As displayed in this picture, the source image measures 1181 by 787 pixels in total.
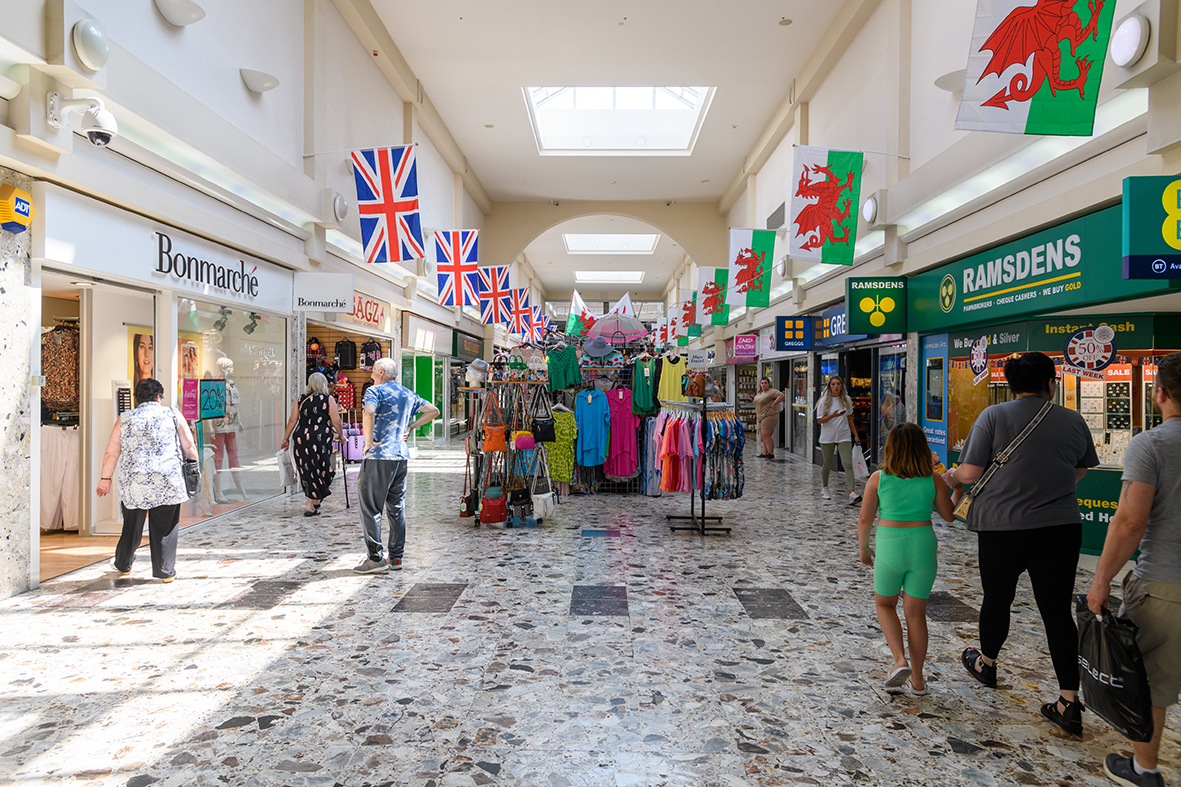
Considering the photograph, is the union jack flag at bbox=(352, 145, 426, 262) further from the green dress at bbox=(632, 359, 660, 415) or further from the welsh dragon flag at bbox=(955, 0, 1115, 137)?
the welsh dragon flag at bbox=(955, 0, 1115, 137)

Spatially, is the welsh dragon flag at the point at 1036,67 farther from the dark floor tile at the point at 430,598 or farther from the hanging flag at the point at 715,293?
the hanging flag at the point at 715,293

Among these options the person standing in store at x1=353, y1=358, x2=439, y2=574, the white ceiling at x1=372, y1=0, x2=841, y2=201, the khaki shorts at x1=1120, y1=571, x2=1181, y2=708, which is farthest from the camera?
the white ceiling at x1=372, y1=0, x2=841, y2=201

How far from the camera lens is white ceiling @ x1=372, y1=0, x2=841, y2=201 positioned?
10070 millimetres

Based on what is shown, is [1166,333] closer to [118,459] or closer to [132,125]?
[118,459]

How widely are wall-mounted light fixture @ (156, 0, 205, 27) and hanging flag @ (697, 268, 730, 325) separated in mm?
11252

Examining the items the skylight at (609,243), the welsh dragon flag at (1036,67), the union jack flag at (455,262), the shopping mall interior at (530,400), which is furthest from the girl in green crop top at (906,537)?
the skylight at (609,243)

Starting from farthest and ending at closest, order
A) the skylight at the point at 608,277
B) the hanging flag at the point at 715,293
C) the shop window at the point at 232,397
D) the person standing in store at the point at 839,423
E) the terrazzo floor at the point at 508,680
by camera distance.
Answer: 1. the skylight at the point at 608,277
2. the hanging flag at the point at 715,293
3. the person standing in store at the point at 839,423
4. the shop window at the point at 232,397
5. the terrazzo floor at the point at 508,680

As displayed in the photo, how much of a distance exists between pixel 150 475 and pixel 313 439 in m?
2.72

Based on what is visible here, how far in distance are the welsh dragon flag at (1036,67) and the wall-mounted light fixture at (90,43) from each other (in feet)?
17.7

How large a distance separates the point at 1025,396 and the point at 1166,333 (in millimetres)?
3085

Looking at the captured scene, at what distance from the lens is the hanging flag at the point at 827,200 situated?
7.91 metres

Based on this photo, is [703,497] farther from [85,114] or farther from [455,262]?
[455,262]

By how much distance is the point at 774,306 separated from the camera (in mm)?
15258

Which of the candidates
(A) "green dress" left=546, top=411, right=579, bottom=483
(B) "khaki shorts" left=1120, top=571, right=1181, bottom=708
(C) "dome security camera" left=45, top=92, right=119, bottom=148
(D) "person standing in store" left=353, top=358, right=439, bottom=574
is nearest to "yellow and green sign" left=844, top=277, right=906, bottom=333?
(A) "green dress" left=546, top=411, right=579, bottom=483
